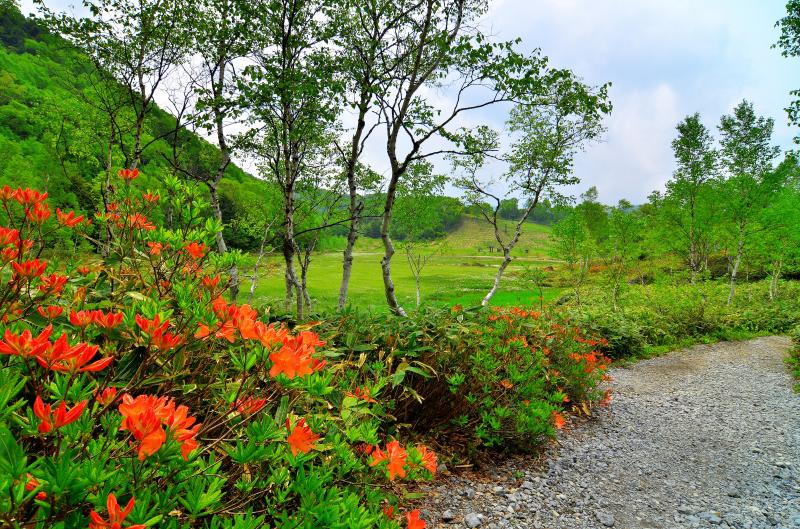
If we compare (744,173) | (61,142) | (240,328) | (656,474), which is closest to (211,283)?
(240,328)

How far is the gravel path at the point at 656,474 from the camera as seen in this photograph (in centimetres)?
304

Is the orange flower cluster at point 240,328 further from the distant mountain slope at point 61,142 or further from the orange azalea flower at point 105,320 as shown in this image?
the distant mountain slope at point 61,142

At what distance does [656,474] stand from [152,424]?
4842 millimetres

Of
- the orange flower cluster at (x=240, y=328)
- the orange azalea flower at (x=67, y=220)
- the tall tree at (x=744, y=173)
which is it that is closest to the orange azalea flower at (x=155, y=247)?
the orange azalea flower at (x=67, y=220)

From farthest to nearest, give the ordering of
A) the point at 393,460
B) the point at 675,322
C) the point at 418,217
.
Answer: the point at 418,217
the point at 675,322
the point at 393,460

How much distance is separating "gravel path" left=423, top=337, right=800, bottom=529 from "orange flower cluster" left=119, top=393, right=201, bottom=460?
2571 millimetres

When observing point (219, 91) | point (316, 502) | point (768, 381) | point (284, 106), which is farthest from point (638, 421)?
point (219, 91)

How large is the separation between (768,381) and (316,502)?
10.4 m

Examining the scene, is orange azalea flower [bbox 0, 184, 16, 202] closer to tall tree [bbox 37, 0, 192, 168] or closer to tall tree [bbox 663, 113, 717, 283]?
tall tree [bbox 37, 0, 192, 168]

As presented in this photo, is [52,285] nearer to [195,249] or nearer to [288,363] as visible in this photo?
[195,249]

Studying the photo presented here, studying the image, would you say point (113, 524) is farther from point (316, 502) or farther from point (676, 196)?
point (676, 196)

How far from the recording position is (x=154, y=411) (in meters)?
0.74

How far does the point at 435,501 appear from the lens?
2965 mm

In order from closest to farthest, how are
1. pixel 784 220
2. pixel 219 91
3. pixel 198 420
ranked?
1. pixel 198 420
2. pixel 219 91
3. pixel 784 220
